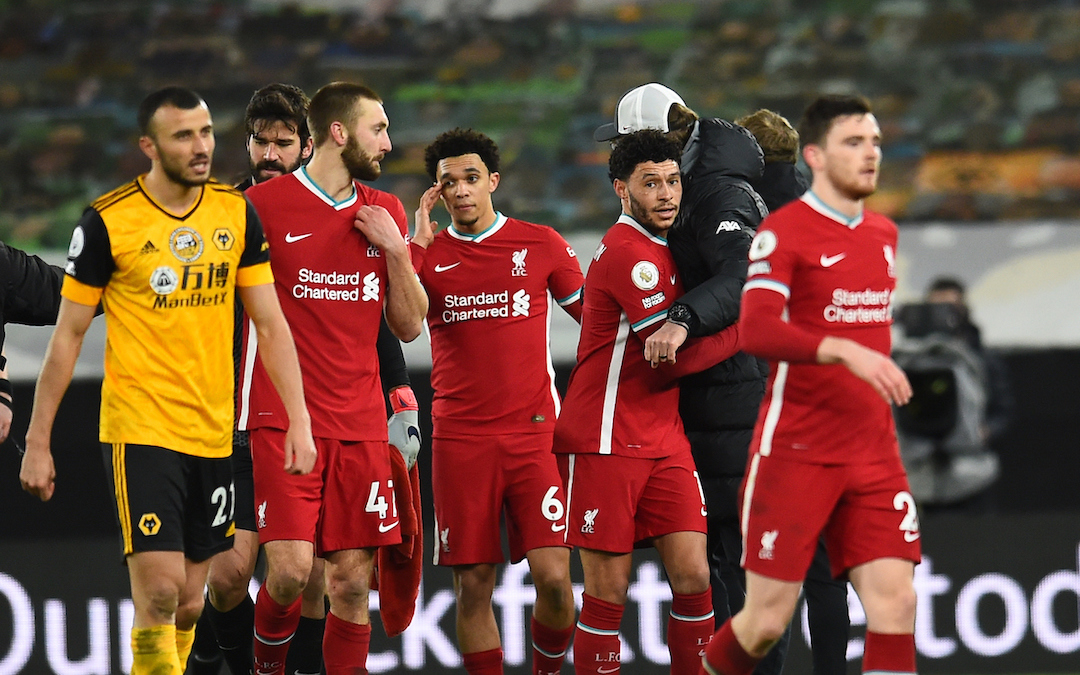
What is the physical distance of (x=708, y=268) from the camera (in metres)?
5.24

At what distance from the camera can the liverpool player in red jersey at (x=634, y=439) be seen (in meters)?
5.12

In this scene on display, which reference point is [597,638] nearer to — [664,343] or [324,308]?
[664,343]

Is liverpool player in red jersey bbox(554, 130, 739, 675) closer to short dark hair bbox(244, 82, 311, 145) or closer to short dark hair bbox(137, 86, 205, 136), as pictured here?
short dark hair bbox(244, 82, 311, 145)

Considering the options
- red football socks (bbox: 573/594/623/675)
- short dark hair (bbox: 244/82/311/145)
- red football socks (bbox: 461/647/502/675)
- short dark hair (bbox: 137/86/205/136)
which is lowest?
red football socks (bbox: 461/647/502/675)

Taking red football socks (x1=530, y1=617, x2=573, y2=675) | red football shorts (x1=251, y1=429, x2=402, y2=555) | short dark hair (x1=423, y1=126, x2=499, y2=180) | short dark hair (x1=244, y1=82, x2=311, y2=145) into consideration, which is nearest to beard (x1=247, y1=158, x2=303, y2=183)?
short dark hair (x1=244, y1=82, x2=311, y2=145)

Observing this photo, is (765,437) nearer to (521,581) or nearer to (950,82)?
(521,581)

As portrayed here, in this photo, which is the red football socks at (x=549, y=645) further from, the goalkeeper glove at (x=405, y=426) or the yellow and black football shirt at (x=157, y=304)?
the yellow and black football shirt at (x=157, y=304)

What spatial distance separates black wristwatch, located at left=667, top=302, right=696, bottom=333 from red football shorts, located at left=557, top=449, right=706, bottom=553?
1.85 feet

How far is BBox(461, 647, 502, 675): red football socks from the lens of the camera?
5.45 meters

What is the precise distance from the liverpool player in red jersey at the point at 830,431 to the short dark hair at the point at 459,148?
176cm

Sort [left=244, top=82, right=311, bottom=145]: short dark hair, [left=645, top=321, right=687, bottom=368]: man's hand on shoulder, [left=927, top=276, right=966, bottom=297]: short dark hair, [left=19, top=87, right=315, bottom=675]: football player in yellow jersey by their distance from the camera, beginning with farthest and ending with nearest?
[left=927, top=276, right=966, bottom=297]: short dark hair < [left=244, top=82, right=311, bottom=145]: short dark hair < [left=645, top=321, right=687, bottom=368]: man's hand on shoulder < [left=19, top=87, right=315, bottom=675]: football player in yellow jersey

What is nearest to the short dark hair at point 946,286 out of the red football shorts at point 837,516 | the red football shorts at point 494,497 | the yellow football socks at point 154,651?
the red football shorts at point 494,497

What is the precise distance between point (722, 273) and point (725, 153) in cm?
48

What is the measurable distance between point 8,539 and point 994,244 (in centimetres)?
617
